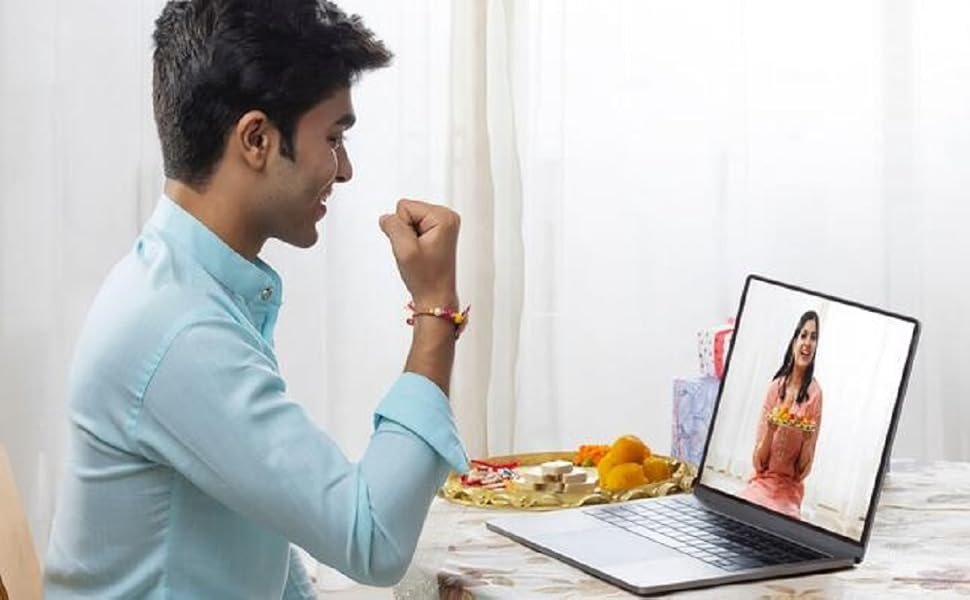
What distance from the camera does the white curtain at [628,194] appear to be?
2988mm

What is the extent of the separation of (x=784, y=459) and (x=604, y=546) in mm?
207

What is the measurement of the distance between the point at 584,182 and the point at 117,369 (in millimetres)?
1853

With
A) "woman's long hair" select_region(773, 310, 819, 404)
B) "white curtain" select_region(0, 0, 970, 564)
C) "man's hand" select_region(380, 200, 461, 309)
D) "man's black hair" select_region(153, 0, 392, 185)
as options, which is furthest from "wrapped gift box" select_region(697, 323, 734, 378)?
"white curtain" select_region(0, 0, 970, 564)

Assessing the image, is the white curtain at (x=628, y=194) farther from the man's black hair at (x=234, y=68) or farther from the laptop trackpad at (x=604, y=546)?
the man's black hair at (x=234, y=68)

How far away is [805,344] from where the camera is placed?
5.43 feet

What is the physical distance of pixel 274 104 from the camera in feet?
4.57

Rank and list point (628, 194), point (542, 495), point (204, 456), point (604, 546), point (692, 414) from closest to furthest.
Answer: point (204, 456), point (604, 546), point (542, 495), point (692, 414), point (628, 194)

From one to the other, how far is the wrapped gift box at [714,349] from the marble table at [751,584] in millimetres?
276

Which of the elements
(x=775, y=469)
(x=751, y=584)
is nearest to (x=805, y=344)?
(x=775, y=469)

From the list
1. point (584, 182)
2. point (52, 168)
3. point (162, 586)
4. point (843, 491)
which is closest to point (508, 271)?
point (584, 182)

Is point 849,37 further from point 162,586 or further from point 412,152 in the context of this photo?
point 162,586

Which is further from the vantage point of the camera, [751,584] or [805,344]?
[805,344]

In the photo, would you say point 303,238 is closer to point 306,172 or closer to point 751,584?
point 306,172

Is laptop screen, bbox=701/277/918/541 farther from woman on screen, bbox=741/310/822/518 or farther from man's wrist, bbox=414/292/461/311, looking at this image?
man's wrist, bbox=414/292/461/311
